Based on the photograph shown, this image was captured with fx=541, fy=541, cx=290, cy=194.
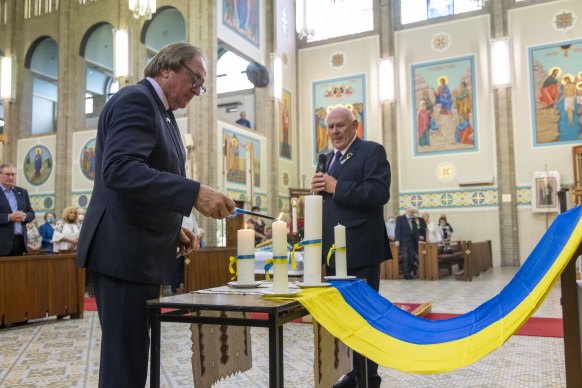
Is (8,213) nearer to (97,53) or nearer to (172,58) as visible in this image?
(172,58)

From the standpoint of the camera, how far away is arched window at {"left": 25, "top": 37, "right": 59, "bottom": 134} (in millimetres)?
17688

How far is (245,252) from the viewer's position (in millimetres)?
2258

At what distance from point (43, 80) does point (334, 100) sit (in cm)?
1016

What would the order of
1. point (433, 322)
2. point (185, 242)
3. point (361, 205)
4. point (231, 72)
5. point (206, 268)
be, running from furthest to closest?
point (231, 72), point (206, 268), point (361, 205), point (433, 322), point (185, 242)

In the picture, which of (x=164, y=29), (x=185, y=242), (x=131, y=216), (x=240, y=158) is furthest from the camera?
(x=164, y=29)

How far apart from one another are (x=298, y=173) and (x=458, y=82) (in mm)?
6171

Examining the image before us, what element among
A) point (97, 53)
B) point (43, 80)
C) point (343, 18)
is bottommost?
point (43, 80)

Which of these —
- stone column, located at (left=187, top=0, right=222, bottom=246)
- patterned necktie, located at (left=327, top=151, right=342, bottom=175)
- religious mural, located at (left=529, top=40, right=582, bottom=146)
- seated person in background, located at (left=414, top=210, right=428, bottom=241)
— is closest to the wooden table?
patterned necktie, located at (left=327, top=151, right=342, bottom=175)

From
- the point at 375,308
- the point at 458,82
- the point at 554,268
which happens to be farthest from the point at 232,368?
the point at 458,82

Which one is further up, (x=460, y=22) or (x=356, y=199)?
(x=460, y=22)

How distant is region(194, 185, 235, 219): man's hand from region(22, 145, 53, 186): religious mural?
1600 centimetres

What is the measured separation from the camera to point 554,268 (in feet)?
6.79

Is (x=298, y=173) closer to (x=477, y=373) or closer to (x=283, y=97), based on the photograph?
(x=283, y=97)

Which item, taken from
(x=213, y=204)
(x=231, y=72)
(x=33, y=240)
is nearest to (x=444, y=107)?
(x=231, y=72)
